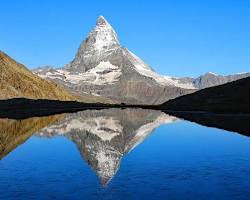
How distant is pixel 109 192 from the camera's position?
2958 cm

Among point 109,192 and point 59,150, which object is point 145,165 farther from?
point 59,150

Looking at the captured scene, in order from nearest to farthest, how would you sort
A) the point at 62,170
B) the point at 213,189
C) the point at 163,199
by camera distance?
1. the point at 163,199
2. the point at 213,189
3. the point at 62,170

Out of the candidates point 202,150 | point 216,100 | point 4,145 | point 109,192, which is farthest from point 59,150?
point 216,100

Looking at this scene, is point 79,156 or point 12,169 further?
point 79,156


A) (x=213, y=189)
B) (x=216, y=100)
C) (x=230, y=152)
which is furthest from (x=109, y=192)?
(x=216, y=100)

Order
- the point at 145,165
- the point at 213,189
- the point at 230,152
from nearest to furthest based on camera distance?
the point at 213,189
the point at 145,165
the point at 230,152

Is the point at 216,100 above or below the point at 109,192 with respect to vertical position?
above

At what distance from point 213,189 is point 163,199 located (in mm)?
4318

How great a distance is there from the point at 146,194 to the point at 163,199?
1488 mm

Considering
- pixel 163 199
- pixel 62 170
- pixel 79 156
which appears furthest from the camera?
pixel 79 156

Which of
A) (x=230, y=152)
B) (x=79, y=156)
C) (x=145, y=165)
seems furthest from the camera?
(x=230, y=152)

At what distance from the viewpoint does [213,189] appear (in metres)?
30.9

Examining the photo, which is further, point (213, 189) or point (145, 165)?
point (145, 165)

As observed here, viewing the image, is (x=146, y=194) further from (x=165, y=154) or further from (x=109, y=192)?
(x=165, y=154)
